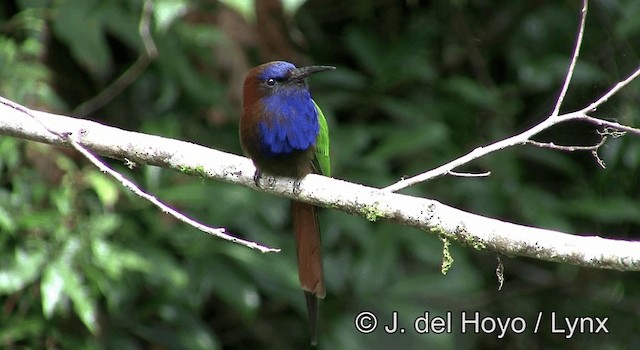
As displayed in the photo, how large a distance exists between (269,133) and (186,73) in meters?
1.11

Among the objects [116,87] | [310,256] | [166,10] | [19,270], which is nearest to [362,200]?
[310,256]

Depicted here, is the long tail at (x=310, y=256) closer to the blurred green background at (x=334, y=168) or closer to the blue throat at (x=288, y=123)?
the blue throat at (x=288, y=123)

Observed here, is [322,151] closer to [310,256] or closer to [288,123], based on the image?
[288,123]

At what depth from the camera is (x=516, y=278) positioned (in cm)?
522

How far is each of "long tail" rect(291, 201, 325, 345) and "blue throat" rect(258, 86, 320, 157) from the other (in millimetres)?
261

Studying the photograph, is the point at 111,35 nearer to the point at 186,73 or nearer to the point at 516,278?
the point at 186,73

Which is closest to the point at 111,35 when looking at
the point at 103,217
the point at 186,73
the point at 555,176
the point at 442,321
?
the point at 186,73

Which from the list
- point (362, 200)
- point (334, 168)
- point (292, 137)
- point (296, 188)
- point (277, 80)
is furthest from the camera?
point (334, 168)

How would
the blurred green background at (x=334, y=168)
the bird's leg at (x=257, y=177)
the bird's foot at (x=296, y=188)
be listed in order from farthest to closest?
1. the blurred green background at (x=334, y=168)
2. the bird's leg at (x=257, y=177)
3. the bird's foot at (x=296, y=188)

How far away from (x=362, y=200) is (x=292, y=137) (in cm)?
67

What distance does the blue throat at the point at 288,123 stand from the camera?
311 cm

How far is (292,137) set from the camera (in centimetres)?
316

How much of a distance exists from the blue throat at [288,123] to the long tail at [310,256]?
26cm

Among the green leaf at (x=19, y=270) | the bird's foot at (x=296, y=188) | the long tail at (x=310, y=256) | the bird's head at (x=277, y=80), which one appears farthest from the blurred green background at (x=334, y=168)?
the bird's foot at (x=296, y=188)
